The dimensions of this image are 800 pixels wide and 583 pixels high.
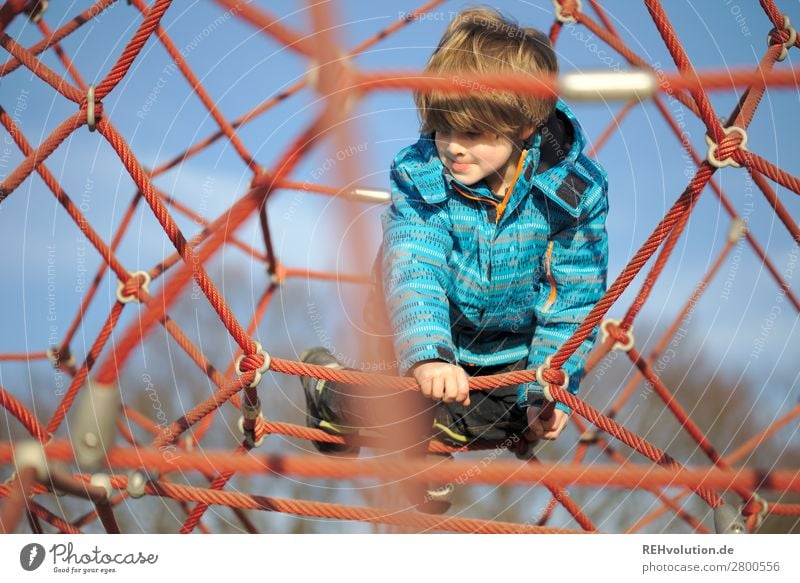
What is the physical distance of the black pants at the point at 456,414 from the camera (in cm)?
127

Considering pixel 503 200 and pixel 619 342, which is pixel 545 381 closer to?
pixel 503 200

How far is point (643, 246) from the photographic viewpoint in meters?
1.04

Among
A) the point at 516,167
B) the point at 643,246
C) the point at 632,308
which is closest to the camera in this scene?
the point at 643,246

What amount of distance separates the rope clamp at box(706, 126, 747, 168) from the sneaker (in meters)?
0.64

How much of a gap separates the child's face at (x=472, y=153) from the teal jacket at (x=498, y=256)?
0.01 metres

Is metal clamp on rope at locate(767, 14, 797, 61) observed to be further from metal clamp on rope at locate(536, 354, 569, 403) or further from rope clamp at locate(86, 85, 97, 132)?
rope clamp at locate(86, 85, 97, 132)

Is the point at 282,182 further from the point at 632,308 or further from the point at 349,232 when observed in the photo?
the point at 632,308

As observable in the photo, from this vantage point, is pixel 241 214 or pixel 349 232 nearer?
pixel 349 232

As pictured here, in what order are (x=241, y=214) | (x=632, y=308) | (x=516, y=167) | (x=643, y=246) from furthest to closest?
1. (x=632, y=308)
2. (x=241, y=214)
3. (x=516, y=167)
4. (x=643, y=246)

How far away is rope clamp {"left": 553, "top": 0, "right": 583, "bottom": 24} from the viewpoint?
1.80 meters

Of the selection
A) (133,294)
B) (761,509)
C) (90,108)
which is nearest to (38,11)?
(133,294)

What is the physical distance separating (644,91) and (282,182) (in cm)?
71

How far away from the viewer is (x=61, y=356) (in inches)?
76.6
